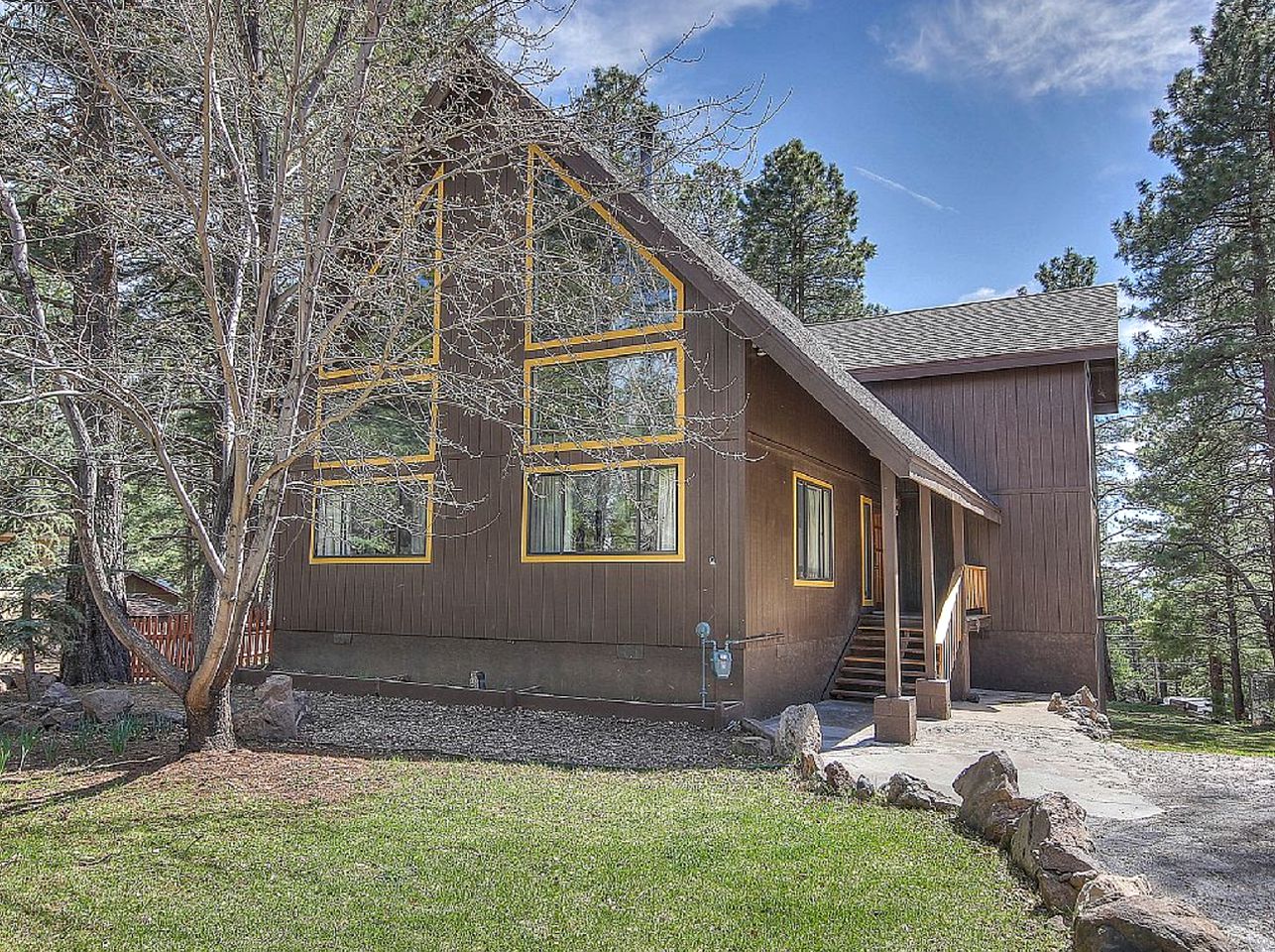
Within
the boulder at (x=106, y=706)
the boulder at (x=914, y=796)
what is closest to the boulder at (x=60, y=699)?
the boulder at (x=106, y=706)

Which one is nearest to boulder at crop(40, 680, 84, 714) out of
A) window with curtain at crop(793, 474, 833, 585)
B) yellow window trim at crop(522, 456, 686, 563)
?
yellow window trim at crop(522, 456, 686, 563)

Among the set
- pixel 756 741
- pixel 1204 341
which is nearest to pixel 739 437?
pixel 756 741

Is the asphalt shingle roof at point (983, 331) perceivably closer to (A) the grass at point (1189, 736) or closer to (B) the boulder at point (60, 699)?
(A) the grass at point (1189, 736)

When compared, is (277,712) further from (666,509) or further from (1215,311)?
(1215,311)

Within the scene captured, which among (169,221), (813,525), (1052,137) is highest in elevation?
(1052,137)

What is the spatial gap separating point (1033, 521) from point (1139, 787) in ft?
22.9

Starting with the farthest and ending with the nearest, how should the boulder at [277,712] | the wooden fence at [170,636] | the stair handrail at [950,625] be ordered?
the wooden fence at [170,636] < the stair handrail at [950,625] < the boulder at [277,712]

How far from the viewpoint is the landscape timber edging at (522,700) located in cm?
Result: 850

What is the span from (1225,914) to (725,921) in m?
2.22

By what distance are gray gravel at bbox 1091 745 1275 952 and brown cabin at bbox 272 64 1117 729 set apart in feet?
7.96

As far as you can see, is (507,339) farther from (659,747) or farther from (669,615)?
(659,747)

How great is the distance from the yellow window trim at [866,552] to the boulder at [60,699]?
961 cm

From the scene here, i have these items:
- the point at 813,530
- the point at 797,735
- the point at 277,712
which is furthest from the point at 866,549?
the point at 277,712

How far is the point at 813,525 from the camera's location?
35.8ft
